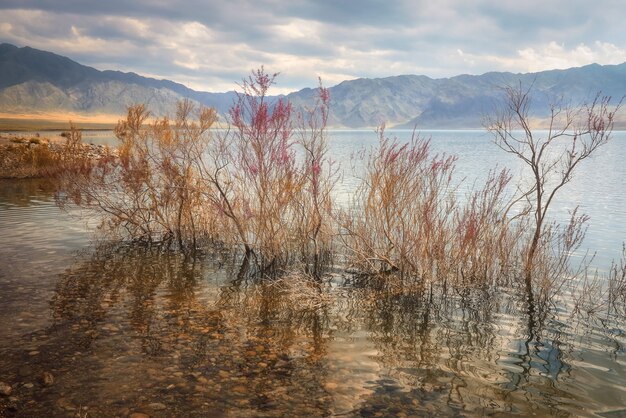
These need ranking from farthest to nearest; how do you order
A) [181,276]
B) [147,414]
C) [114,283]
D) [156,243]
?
[156,243], [181,276], [114,283], [147,414]

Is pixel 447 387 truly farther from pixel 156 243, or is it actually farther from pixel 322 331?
pixel 156 243

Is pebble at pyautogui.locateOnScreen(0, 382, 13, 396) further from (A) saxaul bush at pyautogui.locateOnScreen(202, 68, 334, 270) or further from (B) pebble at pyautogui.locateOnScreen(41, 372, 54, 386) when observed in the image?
(A) saxaul bush at pyautogui.locateOnScreen(202, 68, 334, 270)

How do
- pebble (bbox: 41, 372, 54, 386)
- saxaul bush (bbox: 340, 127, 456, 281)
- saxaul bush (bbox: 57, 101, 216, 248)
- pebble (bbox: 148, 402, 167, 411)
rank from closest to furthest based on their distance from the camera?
pebble (bbox: 148, 402, 167, 411) → pebble (bbox: 41, 372, 54, 386) → saxaul bush (bbox: 340, 127, 456, 281) → saxaul bush (bbox: 57, 101, 216, 248)

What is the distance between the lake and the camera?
238 inches

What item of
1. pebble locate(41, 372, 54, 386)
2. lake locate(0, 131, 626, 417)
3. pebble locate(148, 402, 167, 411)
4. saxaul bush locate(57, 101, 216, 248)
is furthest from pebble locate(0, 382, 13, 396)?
saxaul bush locate(57, 101, 216, 248)

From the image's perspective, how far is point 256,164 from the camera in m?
12.0

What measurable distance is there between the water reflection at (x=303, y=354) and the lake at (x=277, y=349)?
0.03 m

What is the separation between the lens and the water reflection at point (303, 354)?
605cm

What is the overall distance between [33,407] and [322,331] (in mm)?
4442

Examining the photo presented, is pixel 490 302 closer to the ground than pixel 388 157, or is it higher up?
closer to the ground

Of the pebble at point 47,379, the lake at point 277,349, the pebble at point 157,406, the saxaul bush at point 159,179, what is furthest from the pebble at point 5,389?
the saxaul bush at point 159,179

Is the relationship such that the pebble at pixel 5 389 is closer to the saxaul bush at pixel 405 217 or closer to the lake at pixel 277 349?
the lake at pixel 277 349

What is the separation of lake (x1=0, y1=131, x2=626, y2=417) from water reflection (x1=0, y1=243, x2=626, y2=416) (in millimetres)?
27

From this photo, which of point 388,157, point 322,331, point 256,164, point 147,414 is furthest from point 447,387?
point 256,164
